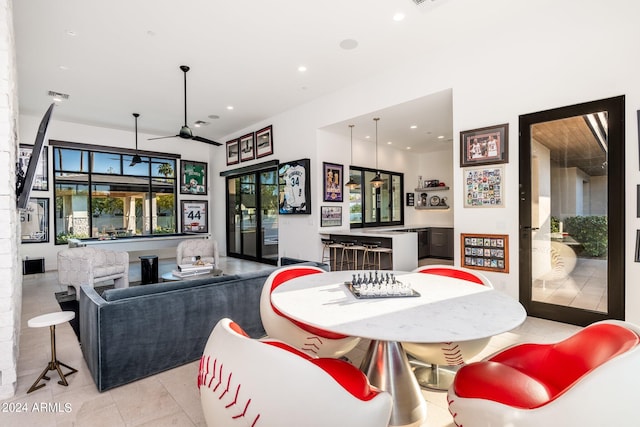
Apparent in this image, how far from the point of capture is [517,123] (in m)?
4.00

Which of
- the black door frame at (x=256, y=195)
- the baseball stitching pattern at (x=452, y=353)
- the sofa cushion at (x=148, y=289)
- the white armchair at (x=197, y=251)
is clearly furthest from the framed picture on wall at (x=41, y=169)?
the baseball stitching pattern at (x=452, y=353)

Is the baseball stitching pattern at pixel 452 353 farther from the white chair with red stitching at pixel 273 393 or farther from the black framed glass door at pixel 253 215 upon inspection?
the black framed glass door at pixel 253 215

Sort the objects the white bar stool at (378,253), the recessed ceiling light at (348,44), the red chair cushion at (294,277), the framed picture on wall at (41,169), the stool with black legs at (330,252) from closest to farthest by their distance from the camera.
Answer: the red chair cushion at (294,277)
the recessed ceiling light at (348,44)
the white bar stool at (378,253)
the stool with black legs at (330,252)
the framed picture on wall at (41,169)

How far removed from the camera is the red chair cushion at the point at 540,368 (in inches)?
53.9

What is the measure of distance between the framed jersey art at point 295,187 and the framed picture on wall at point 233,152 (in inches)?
78.4

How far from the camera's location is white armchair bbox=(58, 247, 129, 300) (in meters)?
4.63

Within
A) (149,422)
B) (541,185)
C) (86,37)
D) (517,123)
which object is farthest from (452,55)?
(149,422)

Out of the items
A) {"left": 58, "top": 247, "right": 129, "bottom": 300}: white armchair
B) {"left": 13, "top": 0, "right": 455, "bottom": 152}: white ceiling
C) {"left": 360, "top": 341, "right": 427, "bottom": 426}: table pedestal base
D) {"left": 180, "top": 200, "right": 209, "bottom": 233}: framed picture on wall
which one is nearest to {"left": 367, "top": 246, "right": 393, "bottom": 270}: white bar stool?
{"left": 13, "top": 0, "right": 455, "bottom": 152}: white ceiling

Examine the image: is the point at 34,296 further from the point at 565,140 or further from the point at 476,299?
the point at 565,140

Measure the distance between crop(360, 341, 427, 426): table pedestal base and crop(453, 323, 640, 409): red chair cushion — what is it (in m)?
0.52

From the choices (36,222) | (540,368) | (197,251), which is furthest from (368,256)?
(36,222)

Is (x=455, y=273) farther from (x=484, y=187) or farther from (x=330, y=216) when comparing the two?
(x=330, y=216)

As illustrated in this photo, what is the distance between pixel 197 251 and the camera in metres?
6.46

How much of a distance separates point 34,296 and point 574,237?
7757 mm
